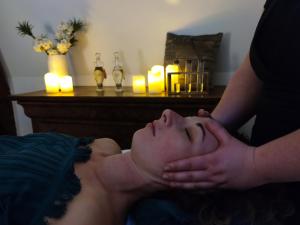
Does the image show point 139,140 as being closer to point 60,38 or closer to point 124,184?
point 124,184

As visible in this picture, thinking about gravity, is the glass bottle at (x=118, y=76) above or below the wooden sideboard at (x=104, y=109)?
above

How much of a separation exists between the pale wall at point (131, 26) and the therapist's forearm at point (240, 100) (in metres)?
0.95

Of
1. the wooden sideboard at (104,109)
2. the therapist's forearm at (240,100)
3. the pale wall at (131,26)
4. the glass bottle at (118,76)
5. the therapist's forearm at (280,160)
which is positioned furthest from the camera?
the glass bottle at (118,76)

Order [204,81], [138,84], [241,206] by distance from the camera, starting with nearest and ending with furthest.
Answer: [241,206]
[204,81]
[138,84]

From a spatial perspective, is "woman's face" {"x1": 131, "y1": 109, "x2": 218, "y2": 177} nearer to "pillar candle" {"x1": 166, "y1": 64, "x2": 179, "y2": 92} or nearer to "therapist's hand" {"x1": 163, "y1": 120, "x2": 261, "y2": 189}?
"therapist's hand" {"x1": 163, "y1": 120, "x2": 261, "y2": 189}

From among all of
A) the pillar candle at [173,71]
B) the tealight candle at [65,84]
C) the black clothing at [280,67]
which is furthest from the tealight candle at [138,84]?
the black clothing at [280,67]

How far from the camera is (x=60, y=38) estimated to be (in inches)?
83.7

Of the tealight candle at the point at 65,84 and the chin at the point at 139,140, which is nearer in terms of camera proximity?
the chin at the point at 139,140

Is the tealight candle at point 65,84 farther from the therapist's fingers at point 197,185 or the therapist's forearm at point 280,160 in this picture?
the therapist's forearm at point 280,160

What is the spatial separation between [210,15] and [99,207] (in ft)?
4.87

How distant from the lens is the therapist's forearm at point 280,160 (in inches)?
26.3

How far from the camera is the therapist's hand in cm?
71

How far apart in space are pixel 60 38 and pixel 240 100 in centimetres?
150

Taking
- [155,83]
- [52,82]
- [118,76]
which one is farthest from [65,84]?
[155,83]
